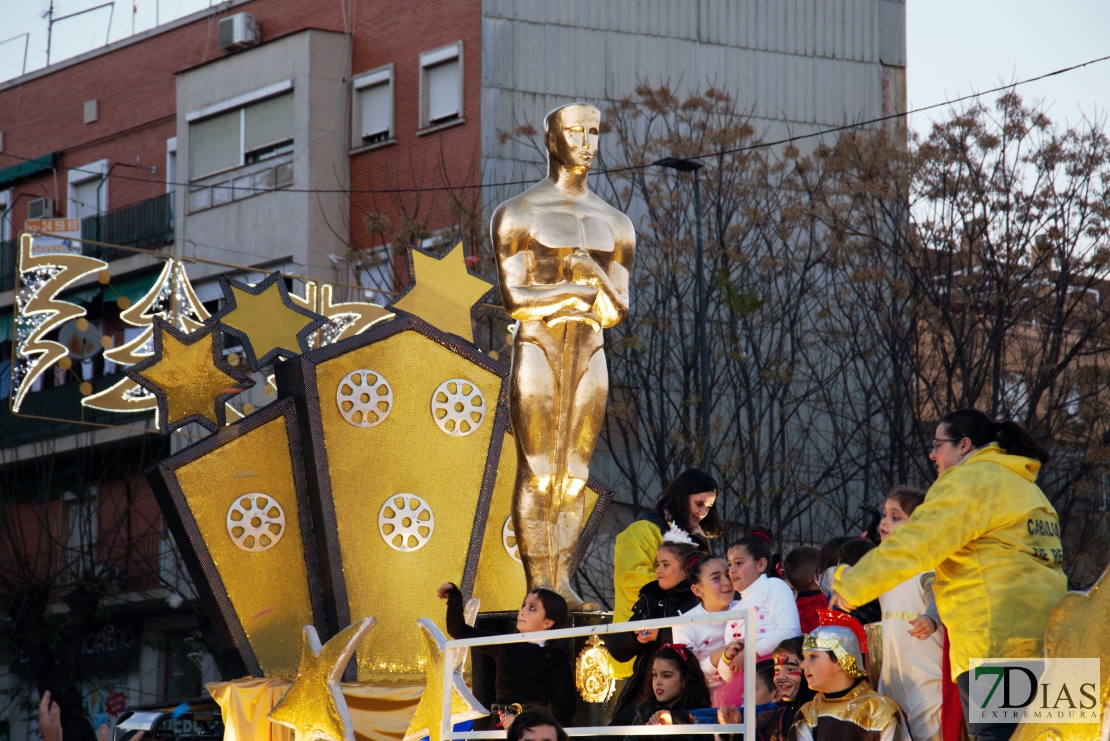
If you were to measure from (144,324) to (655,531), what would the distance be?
25.4ft

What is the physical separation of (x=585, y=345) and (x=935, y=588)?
3081 millimetres

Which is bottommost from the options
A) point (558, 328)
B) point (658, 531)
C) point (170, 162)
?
point (658, 531)

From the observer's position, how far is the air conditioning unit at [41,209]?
29.2 meters

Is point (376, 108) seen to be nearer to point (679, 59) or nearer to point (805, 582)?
point (679, 59)

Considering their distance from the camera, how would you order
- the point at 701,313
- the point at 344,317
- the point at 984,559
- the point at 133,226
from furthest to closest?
the point at 133,226 → the point at 701,313 → the point at 344,317 → the point at 984,559

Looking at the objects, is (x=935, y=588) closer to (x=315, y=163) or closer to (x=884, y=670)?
(x=884, y=670)

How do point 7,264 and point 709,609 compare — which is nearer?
point 709,609

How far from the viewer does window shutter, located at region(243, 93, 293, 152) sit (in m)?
24.9

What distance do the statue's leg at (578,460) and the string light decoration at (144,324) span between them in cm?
554

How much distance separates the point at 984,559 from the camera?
5832 millimetres

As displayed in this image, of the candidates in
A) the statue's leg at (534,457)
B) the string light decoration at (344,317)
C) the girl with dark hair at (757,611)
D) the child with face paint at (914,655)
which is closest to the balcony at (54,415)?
the string light decoration at (344,317)

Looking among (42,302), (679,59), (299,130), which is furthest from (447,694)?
(299,130)

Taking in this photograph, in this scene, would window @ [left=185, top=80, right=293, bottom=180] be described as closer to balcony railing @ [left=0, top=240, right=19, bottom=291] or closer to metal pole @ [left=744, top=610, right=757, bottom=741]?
balcony railing @ [left=0, top=240, right=19, bottom=291]

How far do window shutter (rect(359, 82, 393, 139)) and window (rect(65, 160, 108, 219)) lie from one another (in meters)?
6.35
